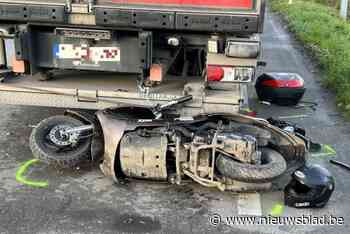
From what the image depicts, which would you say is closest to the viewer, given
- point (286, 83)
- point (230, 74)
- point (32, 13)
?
point (32, 13)

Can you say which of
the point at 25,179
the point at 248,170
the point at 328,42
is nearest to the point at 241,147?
the point at 248,170

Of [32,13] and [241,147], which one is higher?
[32,13]

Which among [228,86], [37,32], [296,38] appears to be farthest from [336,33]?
[37,32]

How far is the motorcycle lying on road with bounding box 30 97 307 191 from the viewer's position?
4.82m

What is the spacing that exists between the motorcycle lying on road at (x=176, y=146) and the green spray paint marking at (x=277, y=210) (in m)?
0.22

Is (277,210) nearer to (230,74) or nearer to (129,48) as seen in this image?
(230,74)

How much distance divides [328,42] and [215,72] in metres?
7.84

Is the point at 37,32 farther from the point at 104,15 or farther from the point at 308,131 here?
the point at 308,131

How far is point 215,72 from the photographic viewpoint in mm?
5426

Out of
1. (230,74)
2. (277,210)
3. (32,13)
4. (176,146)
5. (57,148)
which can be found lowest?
(277,210)

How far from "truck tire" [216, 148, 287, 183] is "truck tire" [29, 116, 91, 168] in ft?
4.75

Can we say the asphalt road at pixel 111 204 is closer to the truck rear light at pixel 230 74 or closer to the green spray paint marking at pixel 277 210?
the green spray paint marking at pixel 277 210

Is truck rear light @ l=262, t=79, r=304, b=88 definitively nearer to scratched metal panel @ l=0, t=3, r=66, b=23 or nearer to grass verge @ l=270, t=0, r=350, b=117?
grass verge @ l=270, t=0, r=350, b=117

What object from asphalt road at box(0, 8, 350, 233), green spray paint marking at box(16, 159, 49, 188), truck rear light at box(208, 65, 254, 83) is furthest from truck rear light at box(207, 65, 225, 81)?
green spray paint marking at box(16, 159, 49, 188)
